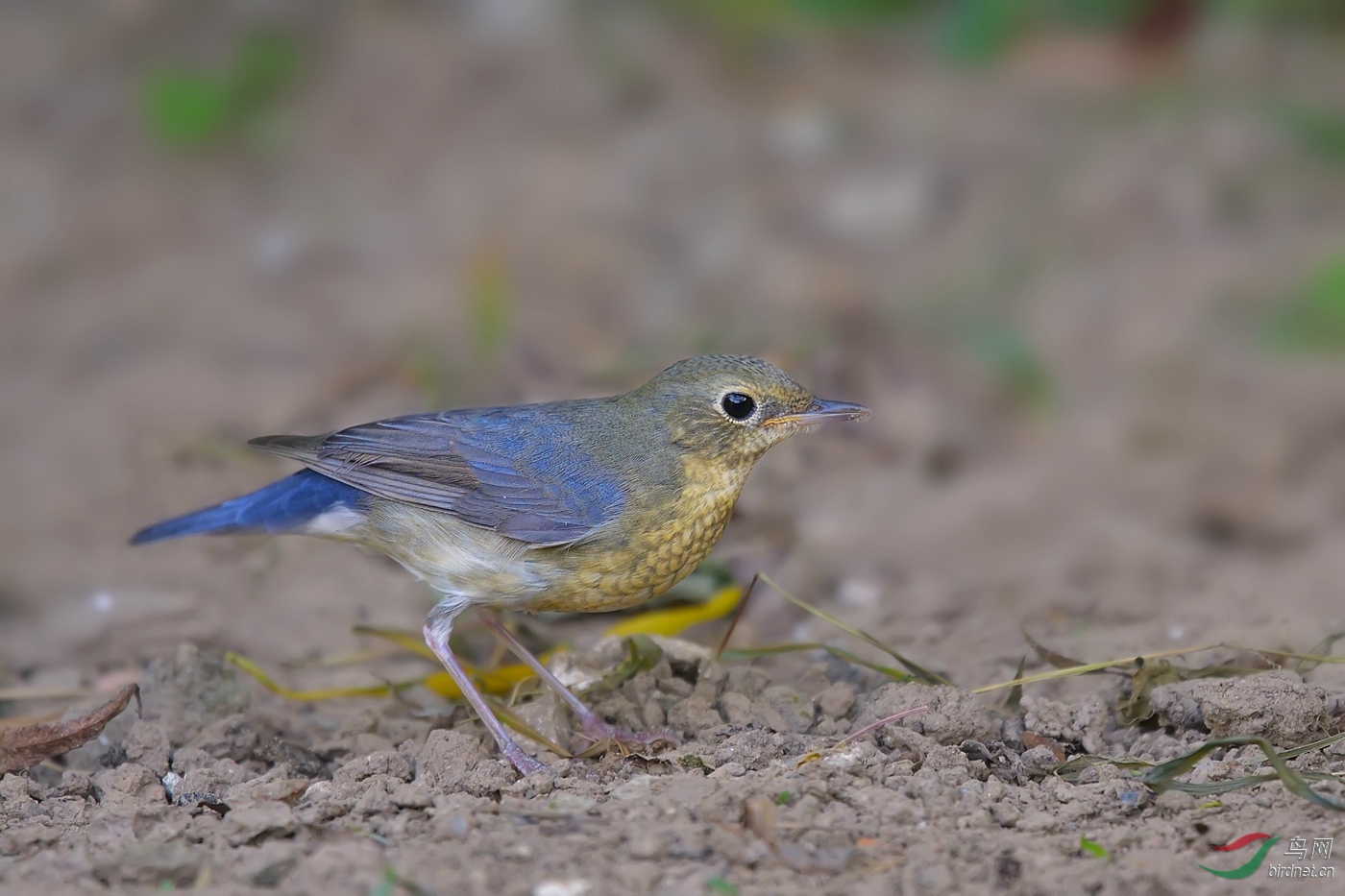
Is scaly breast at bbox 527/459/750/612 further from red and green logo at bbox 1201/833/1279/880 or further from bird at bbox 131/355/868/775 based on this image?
red and green logo at bbox 1201/833/1279/880

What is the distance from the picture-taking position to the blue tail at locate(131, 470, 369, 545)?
543 centimetres

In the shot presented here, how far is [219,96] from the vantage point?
10070 millimetres

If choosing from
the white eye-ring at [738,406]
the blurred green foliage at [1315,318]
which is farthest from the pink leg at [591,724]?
the blurred green foliage at [1315,318]

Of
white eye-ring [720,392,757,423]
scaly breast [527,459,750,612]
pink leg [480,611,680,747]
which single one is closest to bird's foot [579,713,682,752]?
pink leg [480,611,680,747]

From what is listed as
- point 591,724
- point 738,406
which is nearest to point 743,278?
point 738,406

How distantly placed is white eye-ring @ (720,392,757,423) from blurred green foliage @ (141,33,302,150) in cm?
611

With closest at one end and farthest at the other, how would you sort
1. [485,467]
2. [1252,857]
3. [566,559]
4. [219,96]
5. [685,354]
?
1. [1252,857]
2. [566,559]
3. [485,467]
4. [685,354]
5. [219,96]

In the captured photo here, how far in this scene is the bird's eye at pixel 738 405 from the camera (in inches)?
204

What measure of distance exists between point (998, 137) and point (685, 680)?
5.82 m

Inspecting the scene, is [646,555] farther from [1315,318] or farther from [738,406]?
[1315,318]

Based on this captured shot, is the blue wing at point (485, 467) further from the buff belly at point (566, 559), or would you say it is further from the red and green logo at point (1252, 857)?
the red and green logo at point (1252, 857)

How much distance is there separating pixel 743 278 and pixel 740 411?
13.2ft

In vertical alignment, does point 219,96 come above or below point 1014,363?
above

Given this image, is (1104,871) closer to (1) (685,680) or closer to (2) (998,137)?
(1) (685,680)
